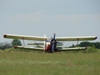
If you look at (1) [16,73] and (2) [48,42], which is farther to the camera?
(2) [48,42]

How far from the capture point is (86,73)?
28.1 feet

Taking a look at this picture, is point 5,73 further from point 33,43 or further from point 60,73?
point 33,43

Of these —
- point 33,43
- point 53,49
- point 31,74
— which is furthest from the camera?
point 33,43

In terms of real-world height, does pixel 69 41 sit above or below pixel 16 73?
below

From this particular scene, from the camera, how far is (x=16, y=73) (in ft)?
27.2

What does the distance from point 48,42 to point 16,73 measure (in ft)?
65.3

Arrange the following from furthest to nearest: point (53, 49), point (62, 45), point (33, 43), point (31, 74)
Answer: point (33, 43) < point (62, 45) < point (53, 49) < point (31, 74)

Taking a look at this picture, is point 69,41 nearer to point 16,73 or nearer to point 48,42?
point 48,42

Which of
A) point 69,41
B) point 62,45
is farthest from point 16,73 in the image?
point 69,41

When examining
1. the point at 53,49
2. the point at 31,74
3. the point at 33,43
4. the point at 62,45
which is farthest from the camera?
the point at 33,43

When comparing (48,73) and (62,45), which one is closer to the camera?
(48,73)

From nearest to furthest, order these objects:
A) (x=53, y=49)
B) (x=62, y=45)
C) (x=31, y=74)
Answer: (x=31, y=74) < (x=53, y=49) < (x=62, y=45)

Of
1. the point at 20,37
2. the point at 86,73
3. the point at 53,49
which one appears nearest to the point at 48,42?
the point at 53,49

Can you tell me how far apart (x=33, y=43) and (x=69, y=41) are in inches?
132
